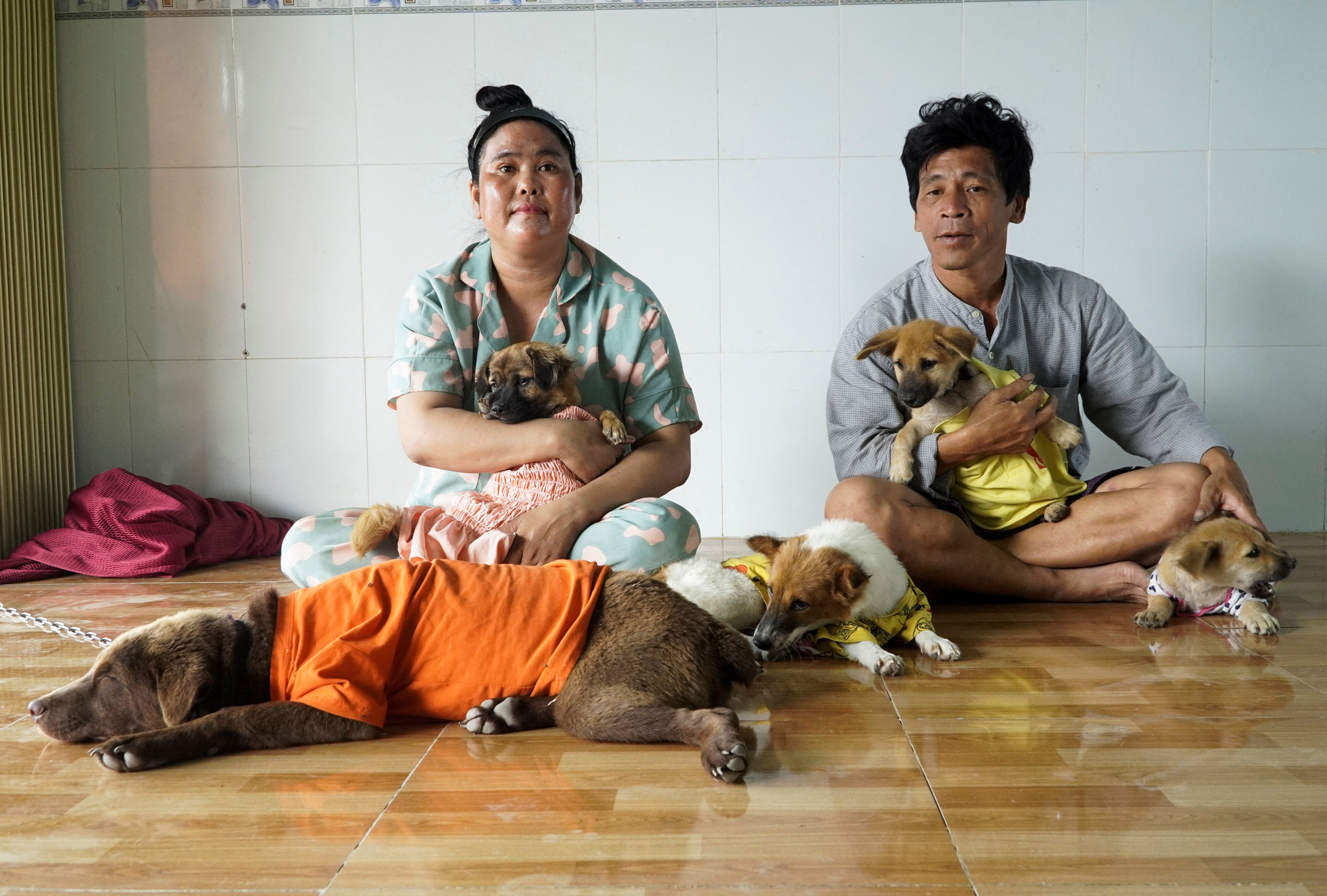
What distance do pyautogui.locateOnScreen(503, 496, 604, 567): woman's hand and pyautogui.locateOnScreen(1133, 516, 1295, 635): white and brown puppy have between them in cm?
156

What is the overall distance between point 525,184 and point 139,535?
2.39 m

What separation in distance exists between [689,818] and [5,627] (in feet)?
7.96

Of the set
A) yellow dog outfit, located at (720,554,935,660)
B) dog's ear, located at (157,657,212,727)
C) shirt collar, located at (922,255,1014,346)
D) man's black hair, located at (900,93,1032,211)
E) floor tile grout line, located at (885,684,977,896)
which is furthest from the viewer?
shirt collar, located at (922,255,1014,346)

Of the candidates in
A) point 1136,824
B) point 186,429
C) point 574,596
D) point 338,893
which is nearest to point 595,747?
point 574,596

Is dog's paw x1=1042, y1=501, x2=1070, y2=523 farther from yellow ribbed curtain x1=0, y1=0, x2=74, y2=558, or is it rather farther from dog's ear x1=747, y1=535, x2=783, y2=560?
yellow ribbed curtain x1=0, y1=0, x2=74, y2=558

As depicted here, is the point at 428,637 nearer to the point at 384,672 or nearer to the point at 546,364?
the point at 384,672

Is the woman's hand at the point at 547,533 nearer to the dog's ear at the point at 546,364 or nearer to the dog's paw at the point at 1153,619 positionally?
the dog's ear at the point at 546,364

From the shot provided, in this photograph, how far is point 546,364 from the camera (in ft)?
8.75

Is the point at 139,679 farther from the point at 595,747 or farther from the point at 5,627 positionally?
the point at 5,627

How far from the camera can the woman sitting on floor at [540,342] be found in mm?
2580

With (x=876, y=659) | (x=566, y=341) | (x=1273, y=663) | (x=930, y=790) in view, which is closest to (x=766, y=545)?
(x=876, y=659)

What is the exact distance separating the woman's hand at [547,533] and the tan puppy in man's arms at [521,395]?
0.08 m

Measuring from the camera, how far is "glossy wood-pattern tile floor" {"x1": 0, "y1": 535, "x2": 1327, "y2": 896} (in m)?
1.31

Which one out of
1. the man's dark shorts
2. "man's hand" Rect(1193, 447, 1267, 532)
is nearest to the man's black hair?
the man's dark shorts
